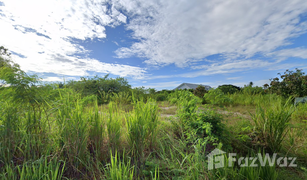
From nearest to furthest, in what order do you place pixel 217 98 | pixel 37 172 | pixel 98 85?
pixel 37 172, pixel 217 98, pixel 98 85

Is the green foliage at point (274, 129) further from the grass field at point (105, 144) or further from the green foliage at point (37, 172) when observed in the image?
the green foliage at point (37, 172)

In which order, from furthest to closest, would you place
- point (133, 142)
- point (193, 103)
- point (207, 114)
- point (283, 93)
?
point (283, 93)
point (193, 103)
point (207, 114)
point (133, 142)

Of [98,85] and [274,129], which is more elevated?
[98,85]

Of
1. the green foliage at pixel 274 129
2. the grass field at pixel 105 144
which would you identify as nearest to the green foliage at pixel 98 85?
the grass field at pixel 105 144

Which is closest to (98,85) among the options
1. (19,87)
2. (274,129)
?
(19,87)

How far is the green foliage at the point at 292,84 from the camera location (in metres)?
6.05

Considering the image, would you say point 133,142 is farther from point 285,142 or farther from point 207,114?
point 285,142

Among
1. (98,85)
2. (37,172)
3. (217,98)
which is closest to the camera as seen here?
(37,172)

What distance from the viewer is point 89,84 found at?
10.0 meters

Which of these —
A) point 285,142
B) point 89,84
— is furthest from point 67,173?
point 89,84

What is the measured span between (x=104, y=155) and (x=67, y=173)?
0.51m

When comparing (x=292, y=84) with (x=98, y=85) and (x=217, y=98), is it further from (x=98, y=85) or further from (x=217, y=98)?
(x=98, y=85)

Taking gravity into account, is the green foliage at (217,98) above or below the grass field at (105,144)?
above

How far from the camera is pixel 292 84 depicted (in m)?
6.27
